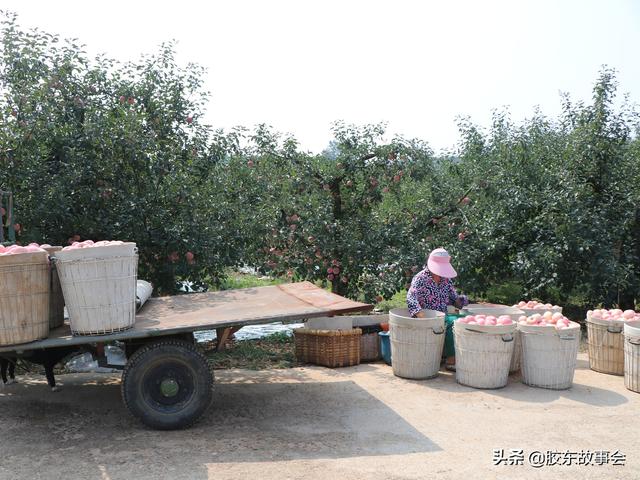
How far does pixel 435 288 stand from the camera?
7602 mm

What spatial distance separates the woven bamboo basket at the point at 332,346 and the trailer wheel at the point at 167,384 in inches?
98.2

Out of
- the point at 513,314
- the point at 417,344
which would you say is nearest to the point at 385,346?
the point at 417,344

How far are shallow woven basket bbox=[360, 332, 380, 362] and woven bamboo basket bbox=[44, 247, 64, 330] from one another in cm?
385

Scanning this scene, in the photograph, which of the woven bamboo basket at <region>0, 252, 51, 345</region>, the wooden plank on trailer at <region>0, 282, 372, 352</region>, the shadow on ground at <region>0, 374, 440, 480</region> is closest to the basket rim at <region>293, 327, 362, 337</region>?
the shadow on ground at <region>0, 374, 440, 480</region>

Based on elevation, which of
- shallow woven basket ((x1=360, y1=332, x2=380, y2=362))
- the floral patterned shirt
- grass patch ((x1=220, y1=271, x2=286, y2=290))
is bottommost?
shallow woven basket ((x1=360, y1=332, x2=380, y2=362))

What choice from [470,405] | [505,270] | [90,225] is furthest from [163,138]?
[505,270]

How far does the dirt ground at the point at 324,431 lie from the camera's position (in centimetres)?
461

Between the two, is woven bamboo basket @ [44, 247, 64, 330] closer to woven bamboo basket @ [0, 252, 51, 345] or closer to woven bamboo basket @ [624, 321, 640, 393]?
woven bamboo basket @ [0, 252, 51, 345]

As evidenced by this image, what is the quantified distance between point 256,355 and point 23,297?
397 centimetres

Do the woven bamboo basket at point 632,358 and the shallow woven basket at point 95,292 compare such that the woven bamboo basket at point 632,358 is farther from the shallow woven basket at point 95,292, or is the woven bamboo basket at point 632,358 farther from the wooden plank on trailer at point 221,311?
the shallow woven basket at point 95,292

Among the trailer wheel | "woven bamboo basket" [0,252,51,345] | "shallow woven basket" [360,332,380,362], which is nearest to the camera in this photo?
"woven bamboo basket" [0,252,51,345]

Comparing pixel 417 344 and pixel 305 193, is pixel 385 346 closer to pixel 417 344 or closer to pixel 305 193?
pixel 417 344

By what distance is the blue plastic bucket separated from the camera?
7859 millimetres

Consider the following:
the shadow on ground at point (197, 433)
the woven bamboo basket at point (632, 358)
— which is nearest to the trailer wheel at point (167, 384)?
the shadow on ground at point (197, 433)
